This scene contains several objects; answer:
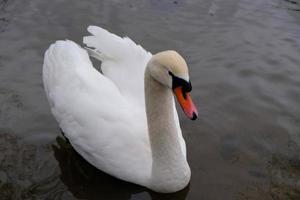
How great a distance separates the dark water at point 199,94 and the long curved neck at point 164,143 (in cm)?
25

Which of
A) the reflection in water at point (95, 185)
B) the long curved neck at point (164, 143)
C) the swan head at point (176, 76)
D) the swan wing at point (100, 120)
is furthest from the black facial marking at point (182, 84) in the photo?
the reflection in water at point (95, 185)

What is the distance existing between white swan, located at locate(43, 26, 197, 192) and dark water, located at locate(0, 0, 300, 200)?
12.5 inches

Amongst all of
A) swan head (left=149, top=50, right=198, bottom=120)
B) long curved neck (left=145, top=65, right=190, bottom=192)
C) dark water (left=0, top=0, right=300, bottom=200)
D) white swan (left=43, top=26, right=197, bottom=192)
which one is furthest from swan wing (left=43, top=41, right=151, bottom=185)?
swan head (left=149, top=50, right=198, bottom=120)

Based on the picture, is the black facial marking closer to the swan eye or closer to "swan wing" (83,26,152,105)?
the swan eye

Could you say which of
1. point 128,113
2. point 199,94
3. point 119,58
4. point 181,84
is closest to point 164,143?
point 128,113

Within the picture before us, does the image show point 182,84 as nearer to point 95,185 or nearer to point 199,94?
point 95,185

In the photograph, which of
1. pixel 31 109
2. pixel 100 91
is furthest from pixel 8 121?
pixel 100 91

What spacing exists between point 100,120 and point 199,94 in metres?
2.01

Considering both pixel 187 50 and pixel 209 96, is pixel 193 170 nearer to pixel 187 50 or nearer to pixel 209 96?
pixel 209 96

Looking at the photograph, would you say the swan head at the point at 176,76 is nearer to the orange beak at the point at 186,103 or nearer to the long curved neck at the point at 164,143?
the orange beak at the point at 186,103

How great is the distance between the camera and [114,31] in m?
7.57

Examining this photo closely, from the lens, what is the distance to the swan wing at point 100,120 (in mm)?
4531

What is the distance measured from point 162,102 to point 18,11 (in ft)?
14.3

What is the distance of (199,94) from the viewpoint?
6328 millimetres
